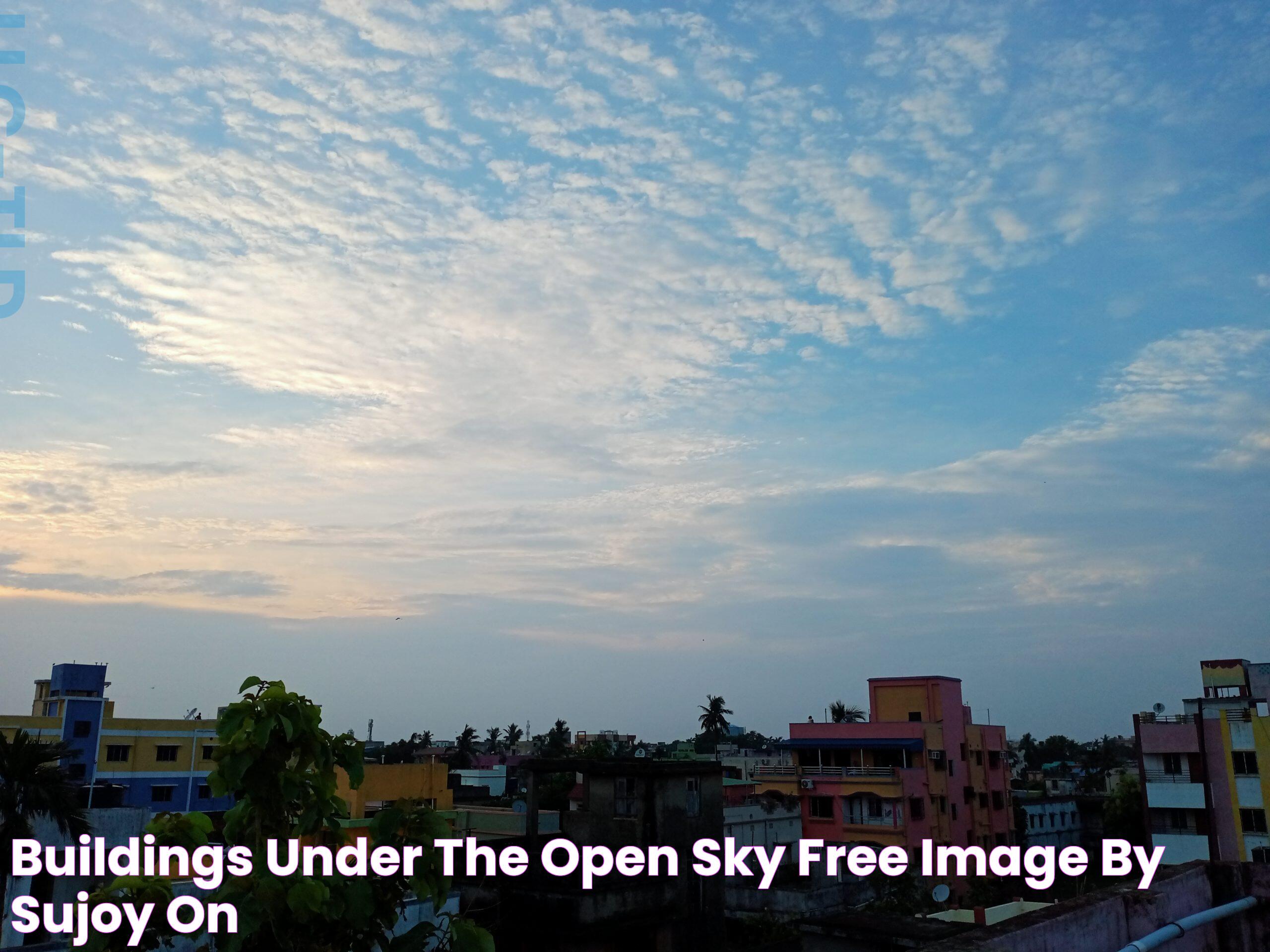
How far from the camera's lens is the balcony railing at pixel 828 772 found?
46406 millimetres

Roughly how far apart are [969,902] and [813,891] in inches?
520

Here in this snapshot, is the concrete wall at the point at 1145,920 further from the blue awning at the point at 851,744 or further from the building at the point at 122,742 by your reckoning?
the building at the point at 122,742

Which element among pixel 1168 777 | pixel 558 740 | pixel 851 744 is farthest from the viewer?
pixel 558 740

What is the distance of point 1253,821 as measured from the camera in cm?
3756

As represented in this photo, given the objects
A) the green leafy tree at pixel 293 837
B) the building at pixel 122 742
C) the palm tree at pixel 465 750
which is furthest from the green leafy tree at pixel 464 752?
the green leafy tree at pixel 293 837

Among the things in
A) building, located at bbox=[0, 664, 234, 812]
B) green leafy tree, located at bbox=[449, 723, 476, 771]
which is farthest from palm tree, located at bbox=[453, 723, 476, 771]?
building, located at bbox=[0, 664, 234, 812]

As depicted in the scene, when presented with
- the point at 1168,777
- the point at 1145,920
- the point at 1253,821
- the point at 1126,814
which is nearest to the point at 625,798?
the point at 1145,920

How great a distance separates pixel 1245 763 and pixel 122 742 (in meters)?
55.5

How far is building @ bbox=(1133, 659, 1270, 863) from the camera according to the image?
37.6m

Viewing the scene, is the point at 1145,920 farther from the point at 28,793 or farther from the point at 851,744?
the point at 851,744

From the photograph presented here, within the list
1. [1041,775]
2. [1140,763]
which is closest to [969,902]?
[1140,763]

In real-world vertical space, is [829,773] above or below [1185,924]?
below

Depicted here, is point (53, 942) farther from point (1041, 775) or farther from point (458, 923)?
point (1041, 775)

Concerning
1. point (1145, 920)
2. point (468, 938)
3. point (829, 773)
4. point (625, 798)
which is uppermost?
point (1145, 920)
